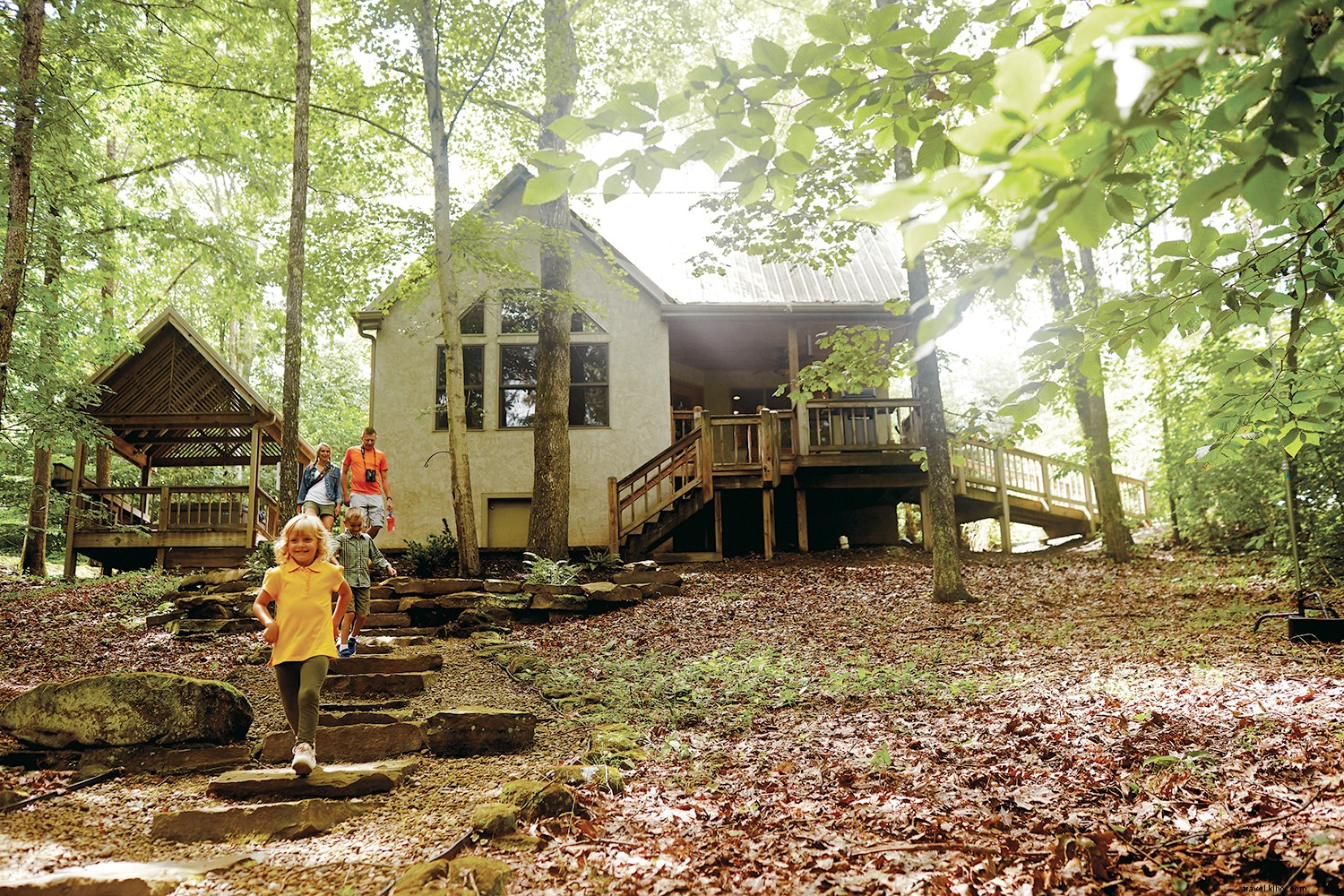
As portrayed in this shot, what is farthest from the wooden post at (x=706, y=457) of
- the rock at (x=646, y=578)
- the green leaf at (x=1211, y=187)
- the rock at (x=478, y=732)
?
the green leaf at (x=1211, y=187)

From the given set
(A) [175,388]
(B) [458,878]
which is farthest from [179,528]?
(B) [458,878]

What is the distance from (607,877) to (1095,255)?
14.7m

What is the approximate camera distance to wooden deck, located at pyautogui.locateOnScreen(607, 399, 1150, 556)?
14609 millimetres

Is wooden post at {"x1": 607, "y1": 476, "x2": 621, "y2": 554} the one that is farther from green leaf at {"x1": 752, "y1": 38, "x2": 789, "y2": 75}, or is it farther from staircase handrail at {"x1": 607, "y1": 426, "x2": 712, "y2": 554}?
green leaf at {"x1": 752, "y1": 38, "x2": 789, "y2": 75}

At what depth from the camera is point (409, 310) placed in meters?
16.3

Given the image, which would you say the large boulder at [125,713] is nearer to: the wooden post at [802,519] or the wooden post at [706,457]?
the wooden post at [706,457]

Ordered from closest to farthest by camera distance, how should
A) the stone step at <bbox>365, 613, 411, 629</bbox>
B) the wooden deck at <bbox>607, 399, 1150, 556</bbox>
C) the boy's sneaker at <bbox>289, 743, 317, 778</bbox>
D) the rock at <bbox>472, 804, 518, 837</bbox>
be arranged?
the rock at <bbox>472, 804, 518, 837</bbox>, the boy's sneaker at <bbox>289, 743, 317, 778</bbox>, the stone step at <bbox>365, 613, 411, 629</bbox>, the wooden deck at <bbox>607, 399, 1150, 556</bbox>

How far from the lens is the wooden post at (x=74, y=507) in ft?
47.5

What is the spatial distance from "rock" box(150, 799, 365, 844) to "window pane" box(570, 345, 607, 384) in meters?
13.2

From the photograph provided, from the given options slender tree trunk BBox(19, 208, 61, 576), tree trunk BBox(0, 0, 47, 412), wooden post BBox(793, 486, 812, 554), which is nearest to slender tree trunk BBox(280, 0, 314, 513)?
tree trunk BBox(0, 0, 47, 412)

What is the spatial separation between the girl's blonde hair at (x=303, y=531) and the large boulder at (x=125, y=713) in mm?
1406

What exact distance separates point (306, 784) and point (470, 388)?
42.4ft

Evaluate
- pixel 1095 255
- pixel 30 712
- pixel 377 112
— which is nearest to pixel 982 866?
pixel 30 712

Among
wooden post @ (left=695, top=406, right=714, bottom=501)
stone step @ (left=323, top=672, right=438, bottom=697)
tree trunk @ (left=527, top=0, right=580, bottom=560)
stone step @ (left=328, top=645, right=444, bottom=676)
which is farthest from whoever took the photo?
wooden post @ (left=695, top=406, right=714, bottom=501)
